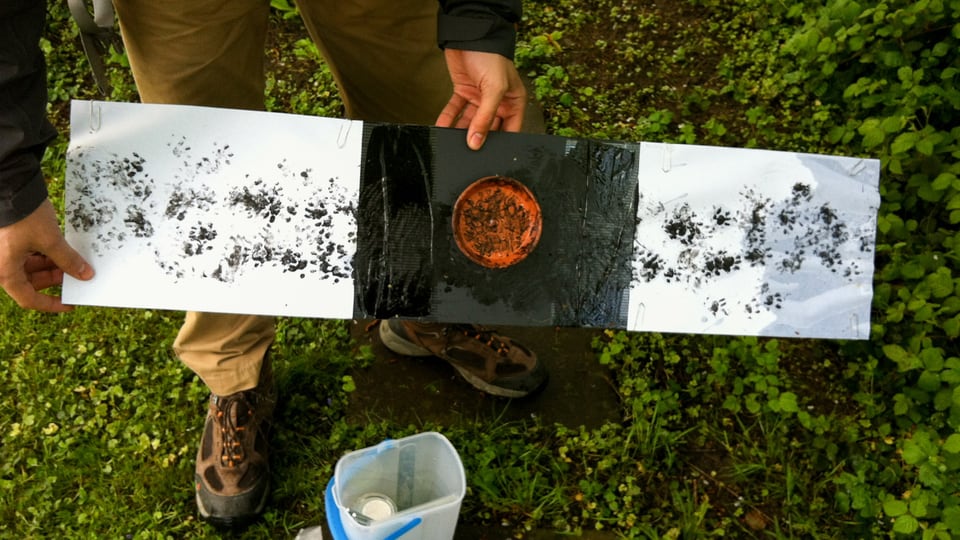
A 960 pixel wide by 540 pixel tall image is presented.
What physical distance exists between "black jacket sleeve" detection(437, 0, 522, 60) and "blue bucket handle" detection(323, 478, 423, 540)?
113 centimetres

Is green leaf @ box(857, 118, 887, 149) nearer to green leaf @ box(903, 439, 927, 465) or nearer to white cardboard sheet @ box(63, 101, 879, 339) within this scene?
white cardboard sheet @ box(63, 101, 879, 339)

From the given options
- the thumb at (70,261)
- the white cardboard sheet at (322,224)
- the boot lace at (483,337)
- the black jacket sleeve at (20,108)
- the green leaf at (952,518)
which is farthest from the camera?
the boot lace at (483,337)

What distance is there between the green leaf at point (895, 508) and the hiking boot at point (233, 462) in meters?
1.83

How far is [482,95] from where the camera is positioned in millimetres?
1556

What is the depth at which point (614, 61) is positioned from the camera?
3.37 meters

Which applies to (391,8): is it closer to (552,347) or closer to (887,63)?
(552,347)

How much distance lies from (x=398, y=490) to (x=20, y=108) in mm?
1325

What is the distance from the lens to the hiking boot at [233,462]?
208 centimetres

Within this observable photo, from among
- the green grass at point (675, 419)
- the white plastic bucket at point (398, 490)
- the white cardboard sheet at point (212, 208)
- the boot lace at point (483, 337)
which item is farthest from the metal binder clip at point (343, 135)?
the green grass at point (675, 419)

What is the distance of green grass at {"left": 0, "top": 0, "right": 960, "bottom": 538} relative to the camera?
2.14m

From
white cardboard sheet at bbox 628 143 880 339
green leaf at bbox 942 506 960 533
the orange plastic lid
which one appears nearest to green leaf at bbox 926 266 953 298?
green leaf at bbox 942 506 960 533

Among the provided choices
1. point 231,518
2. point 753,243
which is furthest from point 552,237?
point 231,518

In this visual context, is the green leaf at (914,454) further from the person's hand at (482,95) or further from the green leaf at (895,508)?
the person's hand at (482,95)

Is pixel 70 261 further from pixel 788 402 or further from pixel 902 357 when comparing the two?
pixel 902 357
